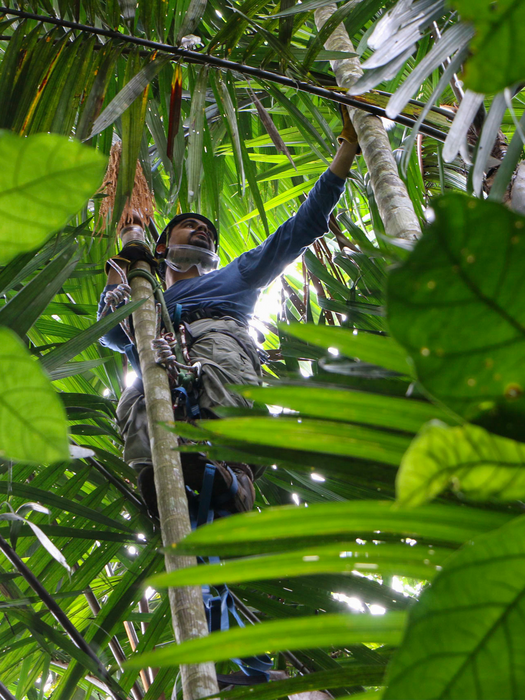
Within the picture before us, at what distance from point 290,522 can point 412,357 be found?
14 centimetres

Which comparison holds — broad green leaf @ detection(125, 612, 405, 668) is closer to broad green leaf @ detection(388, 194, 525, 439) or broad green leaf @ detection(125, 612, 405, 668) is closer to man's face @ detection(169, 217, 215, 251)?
broad green leaf @ detection(388, 194, 525, 439)

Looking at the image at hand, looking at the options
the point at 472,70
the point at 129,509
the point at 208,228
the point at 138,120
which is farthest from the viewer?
the point at 208,228

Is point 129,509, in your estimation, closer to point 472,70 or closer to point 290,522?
point 290,522

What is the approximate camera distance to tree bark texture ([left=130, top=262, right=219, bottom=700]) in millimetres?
748

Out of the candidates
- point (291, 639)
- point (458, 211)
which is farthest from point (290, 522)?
point (458, 211)

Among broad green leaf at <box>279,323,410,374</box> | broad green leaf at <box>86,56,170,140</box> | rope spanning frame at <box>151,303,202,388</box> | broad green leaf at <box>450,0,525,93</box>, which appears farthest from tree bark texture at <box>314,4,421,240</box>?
broad green leaf at <box>450,0,525,93</box>

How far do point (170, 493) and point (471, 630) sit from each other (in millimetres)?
850

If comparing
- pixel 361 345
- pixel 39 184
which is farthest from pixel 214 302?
pixel 39 184

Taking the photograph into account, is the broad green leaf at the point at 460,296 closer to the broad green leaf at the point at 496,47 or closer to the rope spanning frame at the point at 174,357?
the broad green leaf at the point at 496,47

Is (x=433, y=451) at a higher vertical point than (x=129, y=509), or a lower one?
lower

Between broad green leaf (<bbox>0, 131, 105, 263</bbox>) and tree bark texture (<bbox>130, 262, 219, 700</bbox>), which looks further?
tree bark texture (<bbox>130, 262, 219, 700</bbox>)

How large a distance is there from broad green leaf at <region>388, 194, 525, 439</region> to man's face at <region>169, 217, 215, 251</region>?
7.71 ft

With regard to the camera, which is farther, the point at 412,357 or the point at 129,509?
the point at 129,509

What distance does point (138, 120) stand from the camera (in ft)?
4.82
